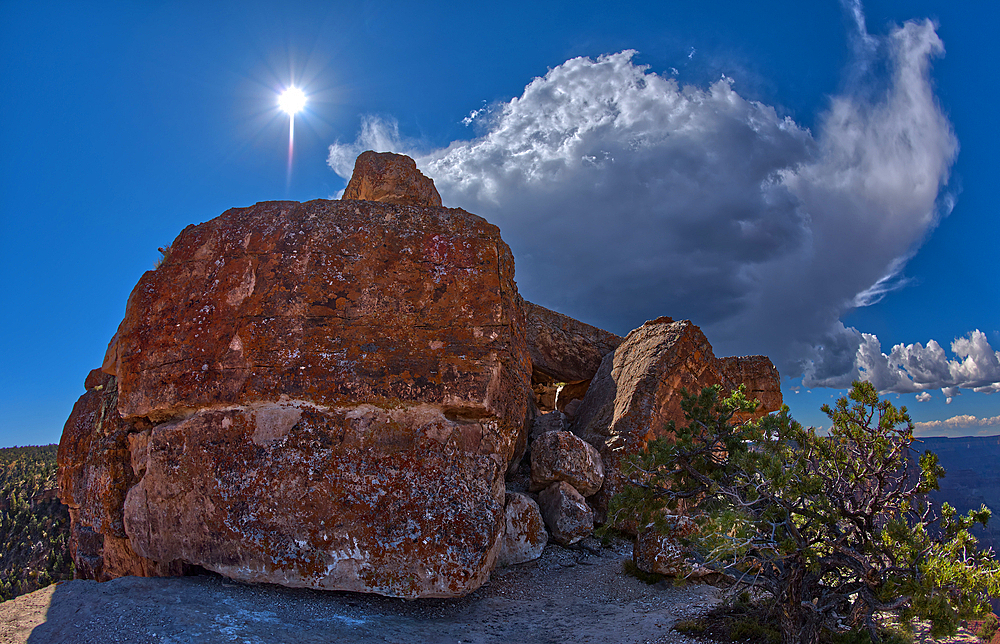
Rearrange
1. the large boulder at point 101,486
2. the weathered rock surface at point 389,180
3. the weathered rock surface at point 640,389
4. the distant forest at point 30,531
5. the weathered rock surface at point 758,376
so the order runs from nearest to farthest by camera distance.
A: the large boulder at point 101,486 < the weathered rock surface at point 640,389 < the weathered rock surface at point 389,180 < the weathered rock surface at point 758,376 < the distant forest at point 30,531

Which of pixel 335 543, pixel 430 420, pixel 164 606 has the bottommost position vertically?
pixel 164 606

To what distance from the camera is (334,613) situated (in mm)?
5016

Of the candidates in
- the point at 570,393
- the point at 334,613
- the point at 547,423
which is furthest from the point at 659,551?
the point at 570,393

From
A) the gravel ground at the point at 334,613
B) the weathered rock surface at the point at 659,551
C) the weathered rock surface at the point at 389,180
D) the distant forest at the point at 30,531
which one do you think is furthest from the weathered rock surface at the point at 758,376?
the distant forest at the point at 30,531

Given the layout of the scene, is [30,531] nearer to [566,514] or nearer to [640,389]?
[566,514]

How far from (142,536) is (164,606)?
1441mm

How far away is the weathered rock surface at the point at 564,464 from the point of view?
784cm

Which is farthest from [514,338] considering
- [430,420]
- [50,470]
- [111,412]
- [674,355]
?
[50,470]

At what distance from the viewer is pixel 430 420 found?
5.61 m

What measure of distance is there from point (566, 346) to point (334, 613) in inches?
329

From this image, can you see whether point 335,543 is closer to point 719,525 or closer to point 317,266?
point 317,266

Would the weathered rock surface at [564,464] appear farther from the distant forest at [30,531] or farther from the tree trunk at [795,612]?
the distant forest at [30,531]

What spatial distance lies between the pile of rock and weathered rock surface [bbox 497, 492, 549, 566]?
0.04 meters

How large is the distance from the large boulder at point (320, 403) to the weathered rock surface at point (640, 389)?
291 centimetres
